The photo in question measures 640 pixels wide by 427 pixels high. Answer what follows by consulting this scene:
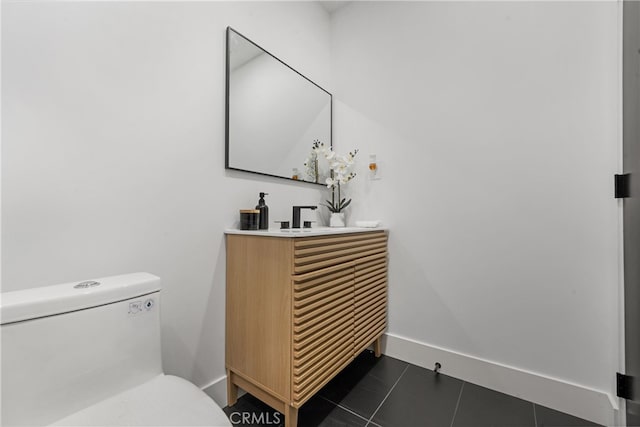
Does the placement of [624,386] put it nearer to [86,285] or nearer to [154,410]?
[154,410]

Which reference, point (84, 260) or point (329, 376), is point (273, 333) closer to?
point (329, 376)

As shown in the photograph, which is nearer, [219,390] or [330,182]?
[219,390]

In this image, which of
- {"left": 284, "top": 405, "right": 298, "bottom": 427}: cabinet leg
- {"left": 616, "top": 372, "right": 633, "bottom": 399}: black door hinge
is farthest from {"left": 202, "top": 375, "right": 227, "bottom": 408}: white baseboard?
{"left": 616, "top": 372, "right": 633, "bottom": 399}: black door hinge

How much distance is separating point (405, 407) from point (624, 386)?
0.96 meters

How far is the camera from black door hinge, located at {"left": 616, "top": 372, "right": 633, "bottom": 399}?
45.5 inches

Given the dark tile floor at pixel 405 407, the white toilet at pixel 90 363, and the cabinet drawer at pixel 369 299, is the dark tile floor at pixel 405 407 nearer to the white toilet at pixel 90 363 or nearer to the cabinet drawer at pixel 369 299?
the cabinet drawer at pixel 369 299

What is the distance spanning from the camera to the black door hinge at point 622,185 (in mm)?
1171

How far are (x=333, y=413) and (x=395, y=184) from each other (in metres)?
1.43

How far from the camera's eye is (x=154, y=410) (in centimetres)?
79

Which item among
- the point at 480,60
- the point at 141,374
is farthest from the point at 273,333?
the point at 480,60

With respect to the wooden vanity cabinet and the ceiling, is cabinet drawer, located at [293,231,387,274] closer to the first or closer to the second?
the wooden vanity cabinet

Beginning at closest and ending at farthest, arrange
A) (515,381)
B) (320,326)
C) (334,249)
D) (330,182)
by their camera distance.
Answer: (320,326), (334,249), (515,381), (330,182)

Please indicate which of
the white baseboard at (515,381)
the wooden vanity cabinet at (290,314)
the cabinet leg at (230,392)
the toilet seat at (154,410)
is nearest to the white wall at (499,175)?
the white baseboard at (515,381)

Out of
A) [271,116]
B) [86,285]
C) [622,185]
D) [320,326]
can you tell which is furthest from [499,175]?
[86,285]
